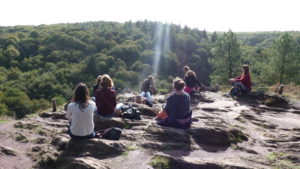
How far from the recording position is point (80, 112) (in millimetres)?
6656

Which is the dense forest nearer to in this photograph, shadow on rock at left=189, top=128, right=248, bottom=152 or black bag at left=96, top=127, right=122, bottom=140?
shadow on rock at left=189, top=128, right=248, bottom=152

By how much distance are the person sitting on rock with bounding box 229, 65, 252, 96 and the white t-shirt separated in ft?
33.3

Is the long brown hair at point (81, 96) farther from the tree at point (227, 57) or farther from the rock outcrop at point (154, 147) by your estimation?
the tree at point (227, 57)

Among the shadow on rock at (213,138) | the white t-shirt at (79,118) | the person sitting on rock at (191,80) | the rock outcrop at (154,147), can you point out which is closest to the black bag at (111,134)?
the rock outcrop at (154,147)

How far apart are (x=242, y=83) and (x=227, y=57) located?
24193 millimetres

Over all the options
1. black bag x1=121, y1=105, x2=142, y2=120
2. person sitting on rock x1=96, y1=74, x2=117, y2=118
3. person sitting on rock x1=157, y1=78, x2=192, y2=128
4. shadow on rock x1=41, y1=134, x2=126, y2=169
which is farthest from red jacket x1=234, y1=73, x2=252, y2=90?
shadow on rock x1=41, y1=134, x2=126, y2=169

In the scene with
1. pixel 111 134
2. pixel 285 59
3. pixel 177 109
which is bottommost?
pixel 111 134

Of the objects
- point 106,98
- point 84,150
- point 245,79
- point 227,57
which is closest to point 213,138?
point 106,98

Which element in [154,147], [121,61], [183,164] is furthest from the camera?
[121,61]

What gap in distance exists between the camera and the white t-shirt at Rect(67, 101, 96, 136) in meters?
6.68

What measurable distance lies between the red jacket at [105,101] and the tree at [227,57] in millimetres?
32095

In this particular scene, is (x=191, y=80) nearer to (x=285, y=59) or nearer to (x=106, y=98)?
(x=106, y=98)

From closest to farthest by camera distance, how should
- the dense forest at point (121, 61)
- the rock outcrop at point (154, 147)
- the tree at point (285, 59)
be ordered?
the rock outcrop at point (154, 147) < the tree at point (285, 59) < the dense forest at point (121, 61)

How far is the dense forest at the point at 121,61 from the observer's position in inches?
1513
